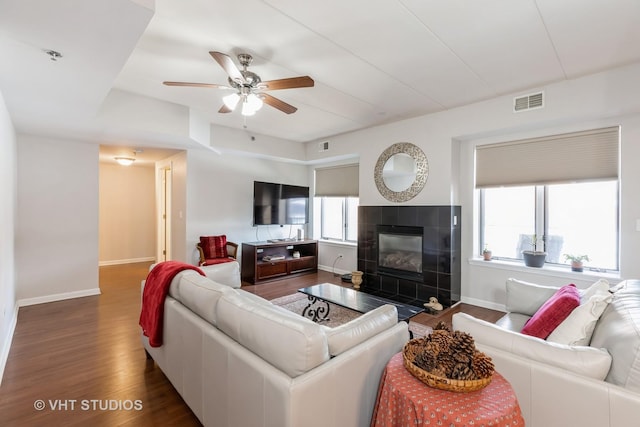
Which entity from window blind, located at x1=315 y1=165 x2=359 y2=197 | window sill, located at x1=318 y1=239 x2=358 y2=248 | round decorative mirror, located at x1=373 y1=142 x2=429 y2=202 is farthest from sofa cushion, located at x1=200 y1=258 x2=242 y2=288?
window blind, located at x1=315 y1=165 x2=359 y2=197

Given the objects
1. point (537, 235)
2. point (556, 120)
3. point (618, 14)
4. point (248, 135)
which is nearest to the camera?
point (618, 14)

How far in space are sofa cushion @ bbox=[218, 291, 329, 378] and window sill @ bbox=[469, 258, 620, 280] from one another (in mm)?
3456

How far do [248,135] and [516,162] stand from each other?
4244mm

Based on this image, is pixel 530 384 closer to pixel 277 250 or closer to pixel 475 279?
pixel 475 279

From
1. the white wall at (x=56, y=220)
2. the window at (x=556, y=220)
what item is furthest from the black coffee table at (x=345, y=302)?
the white wall at (x=56, y=220)

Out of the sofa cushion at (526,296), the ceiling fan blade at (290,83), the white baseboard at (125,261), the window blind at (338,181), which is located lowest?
the white baseboard at (125,261)

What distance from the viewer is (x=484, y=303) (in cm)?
402

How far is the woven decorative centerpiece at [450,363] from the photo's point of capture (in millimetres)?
1164

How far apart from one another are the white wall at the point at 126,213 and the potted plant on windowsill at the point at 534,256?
7.69 meters

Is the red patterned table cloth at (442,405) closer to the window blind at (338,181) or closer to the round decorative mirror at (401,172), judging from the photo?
the round decorative mirror at (401,172)

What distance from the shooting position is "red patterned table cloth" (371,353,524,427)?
3.47 ft

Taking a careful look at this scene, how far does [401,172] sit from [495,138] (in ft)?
4.46

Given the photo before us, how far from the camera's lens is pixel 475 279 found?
4121 mm

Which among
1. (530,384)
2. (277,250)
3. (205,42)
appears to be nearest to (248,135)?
(277,250)
